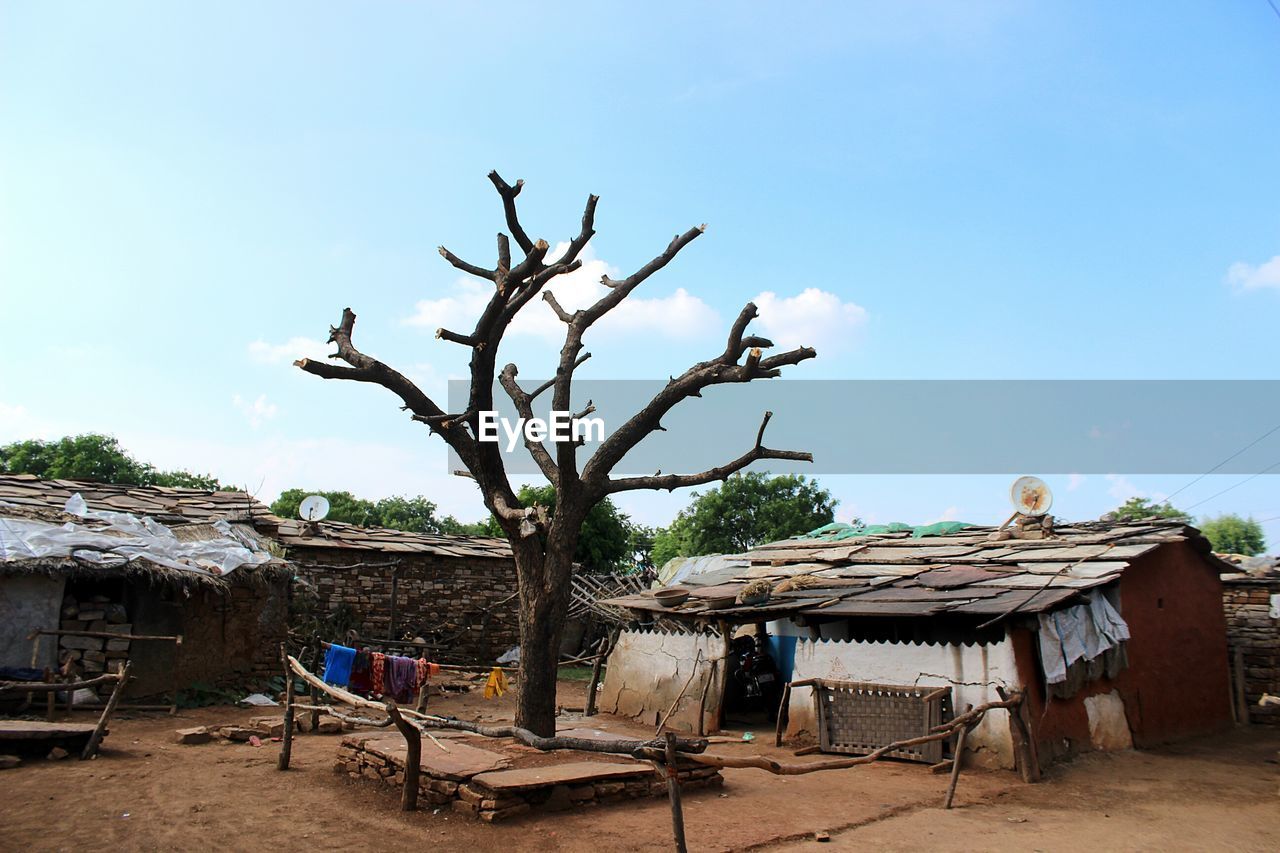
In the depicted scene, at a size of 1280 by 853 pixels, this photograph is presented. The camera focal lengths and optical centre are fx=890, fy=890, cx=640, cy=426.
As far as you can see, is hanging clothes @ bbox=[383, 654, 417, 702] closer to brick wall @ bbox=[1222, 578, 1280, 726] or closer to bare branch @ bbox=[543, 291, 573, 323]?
bare branch @ bbox=[543, 291, 573, 323]

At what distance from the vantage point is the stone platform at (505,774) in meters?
7.22

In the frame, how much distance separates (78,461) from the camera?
1344 inches

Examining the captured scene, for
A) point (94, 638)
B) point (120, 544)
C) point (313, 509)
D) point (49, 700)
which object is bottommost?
point (49, 700)

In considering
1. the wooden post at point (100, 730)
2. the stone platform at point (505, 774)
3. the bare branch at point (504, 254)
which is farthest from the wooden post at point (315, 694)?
the bare branch at point (504, 254)

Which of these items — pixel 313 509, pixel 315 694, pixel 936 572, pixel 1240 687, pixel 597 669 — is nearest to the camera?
pixel 936 572

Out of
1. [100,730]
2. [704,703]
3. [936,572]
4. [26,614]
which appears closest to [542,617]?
[704,703]

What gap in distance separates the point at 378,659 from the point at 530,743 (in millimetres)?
7215

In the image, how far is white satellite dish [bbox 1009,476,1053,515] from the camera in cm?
1405

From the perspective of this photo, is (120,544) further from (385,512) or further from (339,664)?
(385,512)

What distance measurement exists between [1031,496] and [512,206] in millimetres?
9536

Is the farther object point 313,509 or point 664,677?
point 313,509

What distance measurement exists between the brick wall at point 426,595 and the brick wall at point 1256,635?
14.4 meters

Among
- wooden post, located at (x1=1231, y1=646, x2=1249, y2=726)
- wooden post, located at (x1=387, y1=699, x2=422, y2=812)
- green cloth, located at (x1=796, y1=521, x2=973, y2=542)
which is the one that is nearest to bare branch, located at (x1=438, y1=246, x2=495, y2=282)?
wooden post, located at (x1=387, y1=699, x2=422, y2=812)

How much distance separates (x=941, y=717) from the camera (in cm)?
1018
